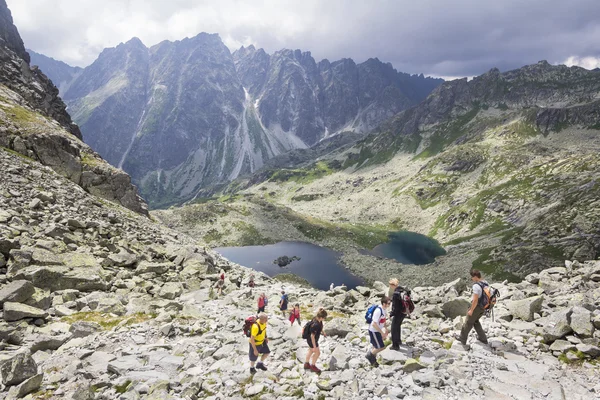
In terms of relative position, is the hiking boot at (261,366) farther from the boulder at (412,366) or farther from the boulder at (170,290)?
the boulder at (170,290)

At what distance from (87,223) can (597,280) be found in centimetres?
4025

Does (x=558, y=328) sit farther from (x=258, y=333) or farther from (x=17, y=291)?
(x=17, y=291)

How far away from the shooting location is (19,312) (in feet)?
53.6

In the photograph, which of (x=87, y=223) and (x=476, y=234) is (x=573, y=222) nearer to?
(x=476, y=234)

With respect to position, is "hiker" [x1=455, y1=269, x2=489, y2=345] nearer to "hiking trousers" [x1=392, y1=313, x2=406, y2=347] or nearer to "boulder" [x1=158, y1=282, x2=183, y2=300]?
"hiking trousers" [x1=392, y1=313, x2=406, y2=347]

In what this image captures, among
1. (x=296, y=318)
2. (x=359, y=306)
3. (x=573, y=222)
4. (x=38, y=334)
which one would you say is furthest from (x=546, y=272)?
(x=573, y=222)

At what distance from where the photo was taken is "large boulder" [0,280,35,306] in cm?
1711

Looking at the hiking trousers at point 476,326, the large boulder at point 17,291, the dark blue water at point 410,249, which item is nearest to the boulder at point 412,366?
the hiking trousers at point 476,326

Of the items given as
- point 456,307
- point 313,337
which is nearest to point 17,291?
point 313,337

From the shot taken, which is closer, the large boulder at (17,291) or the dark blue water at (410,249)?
the large boulder at (17,291)

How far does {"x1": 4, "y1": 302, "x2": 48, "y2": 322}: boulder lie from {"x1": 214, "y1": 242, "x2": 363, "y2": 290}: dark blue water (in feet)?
271

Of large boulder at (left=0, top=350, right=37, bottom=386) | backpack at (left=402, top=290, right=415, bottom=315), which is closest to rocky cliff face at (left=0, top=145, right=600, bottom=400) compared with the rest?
large boulder at (left=0, top=350, right=37, bottom=386)

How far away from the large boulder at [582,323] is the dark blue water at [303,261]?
8190 centimetres

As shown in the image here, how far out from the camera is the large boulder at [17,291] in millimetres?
17109
